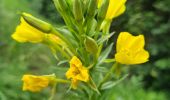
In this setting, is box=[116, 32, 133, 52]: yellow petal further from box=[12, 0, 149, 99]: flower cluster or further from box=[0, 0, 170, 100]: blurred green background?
box=[0, 0, 170, 100]: blurred green background

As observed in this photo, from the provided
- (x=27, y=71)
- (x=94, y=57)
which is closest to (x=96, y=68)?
(x=94, y=57)

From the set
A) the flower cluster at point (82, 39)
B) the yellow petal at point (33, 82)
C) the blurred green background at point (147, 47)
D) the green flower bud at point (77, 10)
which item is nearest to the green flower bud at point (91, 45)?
the flower cluster at point (82, 39)

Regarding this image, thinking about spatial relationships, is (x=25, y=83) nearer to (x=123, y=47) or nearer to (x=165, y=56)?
(x=123, y=47)

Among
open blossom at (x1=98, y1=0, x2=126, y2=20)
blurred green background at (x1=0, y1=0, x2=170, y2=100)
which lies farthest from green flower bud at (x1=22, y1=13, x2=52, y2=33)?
blurred green background at (x1=0, y1=0, x2=170, y2=100)

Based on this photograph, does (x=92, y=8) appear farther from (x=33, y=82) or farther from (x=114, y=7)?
(x=33, y=82)

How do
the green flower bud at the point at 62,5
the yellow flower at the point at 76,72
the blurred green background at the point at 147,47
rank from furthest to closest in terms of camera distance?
the blurred green background at the point at 147,47, the green flower bud at the point at 62,5, the yellow flower at the point at 76,72

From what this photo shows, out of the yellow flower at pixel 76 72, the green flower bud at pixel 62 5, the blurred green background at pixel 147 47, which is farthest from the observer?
the blurred green background at pixel 147 47

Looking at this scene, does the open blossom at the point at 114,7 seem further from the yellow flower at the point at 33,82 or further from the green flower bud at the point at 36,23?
the yellow flower at the point at 33,82
